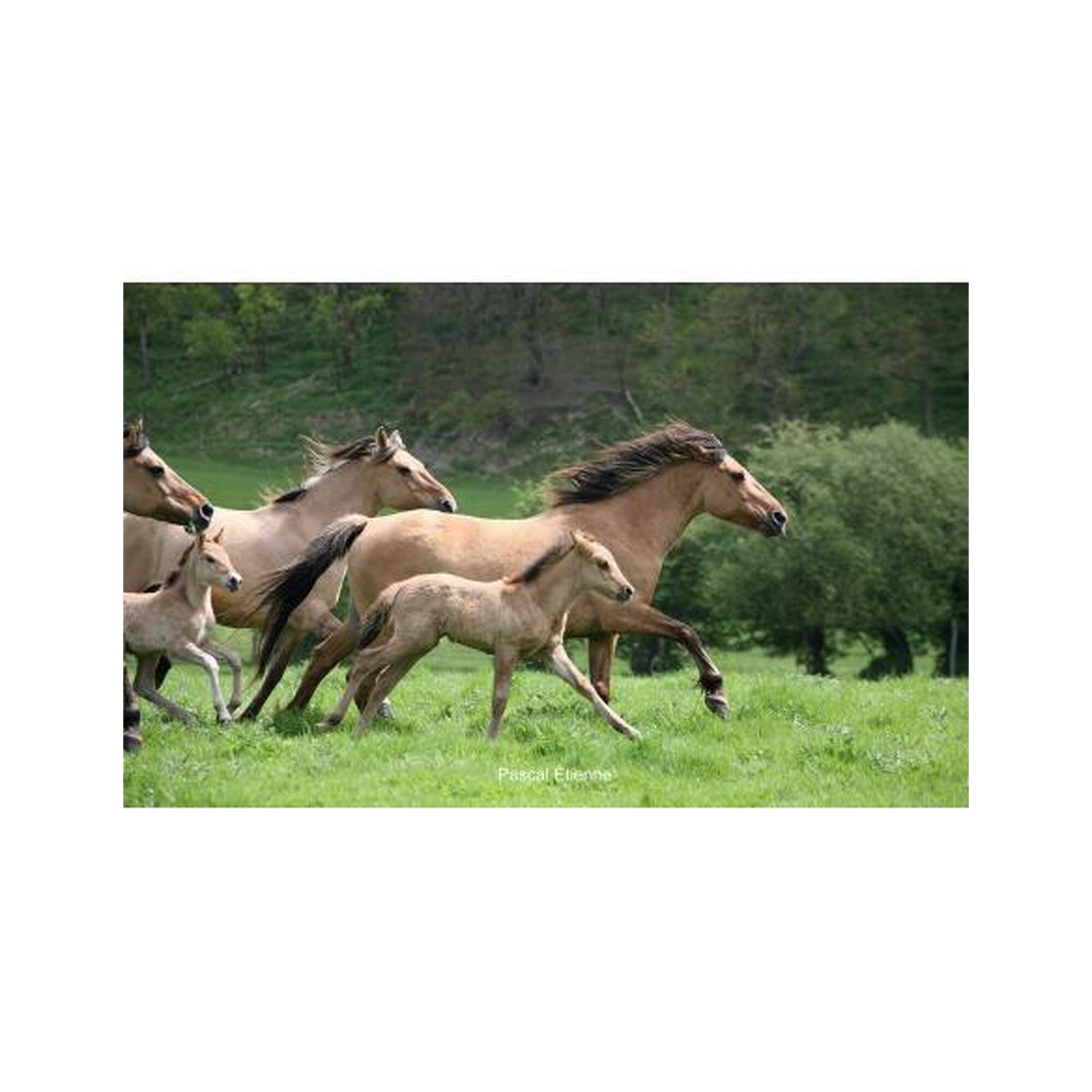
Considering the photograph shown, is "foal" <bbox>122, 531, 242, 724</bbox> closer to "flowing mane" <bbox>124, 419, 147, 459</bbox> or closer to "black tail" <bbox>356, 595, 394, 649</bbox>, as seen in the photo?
"flowing mane" <bbox>124, 419, 147, 459</bbox>

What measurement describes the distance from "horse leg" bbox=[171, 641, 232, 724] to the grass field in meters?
0.14

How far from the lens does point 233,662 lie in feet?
36.3

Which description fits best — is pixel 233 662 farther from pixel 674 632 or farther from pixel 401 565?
pixel 674 632

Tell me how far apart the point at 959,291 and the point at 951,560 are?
187 inches

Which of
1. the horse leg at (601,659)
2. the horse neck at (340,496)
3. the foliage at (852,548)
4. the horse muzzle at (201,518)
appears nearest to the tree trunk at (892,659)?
the foliage at (852,548)

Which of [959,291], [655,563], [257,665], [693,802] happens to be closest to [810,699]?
[655,563]

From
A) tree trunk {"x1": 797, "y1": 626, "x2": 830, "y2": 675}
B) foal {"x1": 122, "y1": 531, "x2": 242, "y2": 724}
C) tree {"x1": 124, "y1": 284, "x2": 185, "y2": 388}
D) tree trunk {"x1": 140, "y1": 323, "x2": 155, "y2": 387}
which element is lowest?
tree trunk {"x1": 797, "y1": 626, "x2": 830, "y2": 675}

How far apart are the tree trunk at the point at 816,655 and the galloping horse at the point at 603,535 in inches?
213

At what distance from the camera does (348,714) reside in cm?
1075

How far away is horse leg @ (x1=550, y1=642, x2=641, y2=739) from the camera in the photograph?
1010 centimetres

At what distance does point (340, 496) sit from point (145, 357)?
2195mm

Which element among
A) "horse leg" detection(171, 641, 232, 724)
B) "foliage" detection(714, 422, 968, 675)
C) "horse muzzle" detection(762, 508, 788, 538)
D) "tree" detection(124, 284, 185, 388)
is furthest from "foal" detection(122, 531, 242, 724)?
"foliage" detection(714, 422, 968, 675)

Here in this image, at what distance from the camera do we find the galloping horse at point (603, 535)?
35.5 ft

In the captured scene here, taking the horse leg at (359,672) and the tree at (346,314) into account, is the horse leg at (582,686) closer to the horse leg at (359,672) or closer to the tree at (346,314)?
the horse leg at (359,672)
